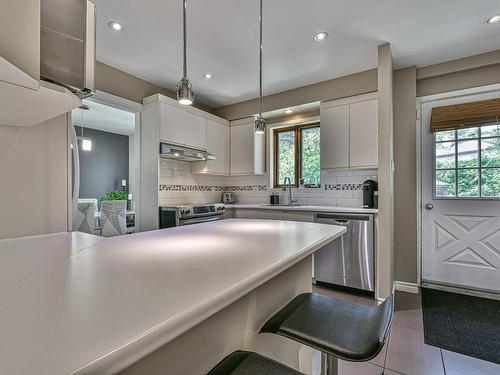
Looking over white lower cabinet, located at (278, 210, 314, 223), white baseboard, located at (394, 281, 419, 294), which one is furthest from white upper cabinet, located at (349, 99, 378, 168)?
white baseboard, located at (394, 281, 419, 294)

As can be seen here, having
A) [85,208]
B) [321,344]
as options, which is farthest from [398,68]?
[85,208]

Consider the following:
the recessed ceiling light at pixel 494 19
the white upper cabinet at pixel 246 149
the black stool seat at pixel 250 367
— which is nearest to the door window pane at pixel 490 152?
the recessed ceiling light at pixel 494 19

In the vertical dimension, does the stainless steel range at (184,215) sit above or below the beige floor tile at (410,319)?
above

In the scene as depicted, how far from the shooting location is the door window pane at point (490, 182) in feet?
9.12

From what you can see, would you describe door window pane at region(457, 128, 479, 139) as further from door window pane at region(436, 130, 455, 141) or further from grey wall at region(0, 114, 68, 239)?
grey wall at region(0, 114, 68, 239)

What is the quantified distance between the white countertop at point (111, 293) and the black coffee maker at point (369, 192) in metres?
2.26

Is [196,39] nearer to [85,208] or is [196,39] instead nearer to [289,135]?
[289,135]

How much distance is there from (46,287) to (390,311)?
1.10 m

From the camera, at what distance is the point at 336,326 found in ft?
3.11

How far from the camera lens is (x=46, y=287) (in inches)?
22.7

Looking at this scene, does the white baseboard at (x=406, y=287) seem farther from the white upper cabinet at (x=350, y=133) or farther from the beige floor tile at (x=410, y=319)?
the white upper cabinet at (x=350, y=133)

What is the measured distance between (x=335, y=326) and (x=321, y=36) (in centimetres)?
248

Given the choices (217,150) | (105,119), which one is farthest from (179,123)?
(105,119)

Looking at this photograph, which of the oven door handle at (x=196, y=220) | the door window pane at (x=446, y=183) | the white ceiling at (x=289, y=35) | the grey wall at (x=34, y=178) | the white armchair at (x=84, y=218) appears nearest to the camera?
the grey wall at (x=34, y=178)
